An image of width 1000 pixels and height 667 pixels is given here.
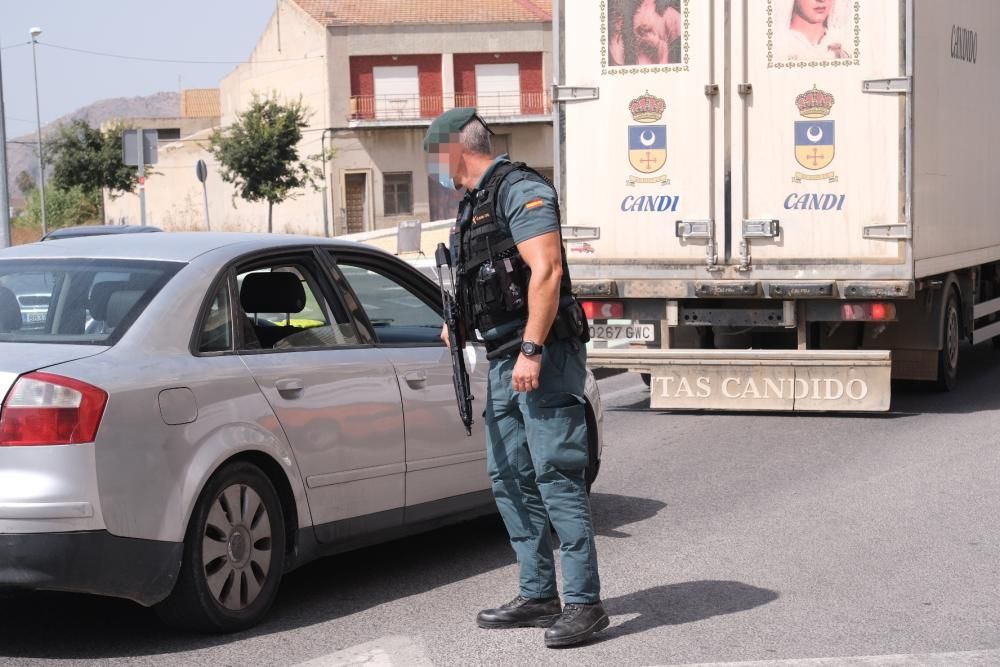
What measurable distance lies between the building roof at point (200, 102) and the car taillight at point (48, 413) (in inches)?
3497

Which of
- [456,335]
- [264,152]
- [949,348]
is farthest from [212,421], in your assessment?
[264,152]

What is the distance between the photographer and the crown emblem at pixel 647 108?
12.0 m

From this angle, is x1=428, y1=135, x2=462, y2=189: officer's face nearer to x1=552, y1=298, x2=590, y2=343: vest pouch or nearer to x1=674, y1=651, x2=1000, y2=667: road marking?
x1=552, y1=298, x2=590, y2=343: vest pouch

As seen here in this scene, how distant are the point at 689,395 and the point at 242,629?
22.9 feet

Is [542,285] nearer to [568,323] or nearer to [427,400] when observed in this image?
[568,323]

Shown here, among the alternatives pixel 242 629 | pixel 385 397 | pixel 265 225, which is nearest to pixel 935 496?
pixel 385 397

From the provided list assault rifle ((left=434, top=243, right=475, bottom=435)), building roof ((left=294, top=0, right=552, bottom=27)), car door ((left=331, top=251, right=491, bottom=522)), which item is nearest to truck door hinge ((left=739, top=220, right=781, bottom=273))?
car door ((left=331, top=251, right=491, bottom=522))

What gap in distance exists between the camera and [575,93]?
40.0 feet

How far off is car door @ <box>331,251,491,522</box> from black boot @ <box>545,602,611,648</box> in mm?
1197

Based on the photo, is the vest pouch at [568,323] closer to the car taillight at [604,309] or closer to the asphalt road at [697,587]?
the asphalt road at [697,587]

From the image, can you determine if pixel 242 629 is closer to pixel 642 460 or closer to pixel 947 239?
pixel 642 460

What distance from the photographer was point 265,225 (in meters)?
69.0

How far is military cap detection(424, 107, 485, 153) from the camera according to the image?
5371mm

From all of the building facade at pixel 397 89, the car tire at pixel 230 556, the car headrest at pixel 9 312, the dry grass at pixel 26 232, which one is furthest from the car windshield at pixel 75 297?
the dry grass at pixel 26 232
